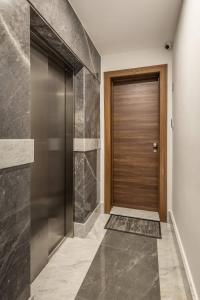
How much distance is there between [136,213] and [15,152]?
231cm

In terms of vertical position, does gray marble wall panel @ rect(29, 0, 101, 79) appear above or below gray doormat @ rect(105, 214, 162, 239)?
above

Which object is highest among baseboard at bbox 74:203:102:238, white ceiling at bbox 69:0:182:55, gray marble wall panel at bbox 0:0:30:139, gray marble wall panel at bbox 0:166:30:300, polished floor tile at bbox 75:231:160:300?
white ceiling at bbox 69:0:182:55

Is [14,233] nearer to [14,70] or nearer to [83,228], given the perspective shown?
[14,70]

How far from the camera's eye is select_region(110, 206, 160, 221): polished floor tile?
9.05 ft

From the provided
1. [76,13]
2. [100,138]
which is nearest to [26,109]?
[76,13]

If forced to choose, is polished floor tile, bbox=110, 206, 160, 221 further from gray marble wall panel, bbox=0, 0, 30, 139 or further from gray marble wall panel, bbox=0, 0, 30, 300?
gray marble wall panel, bbox=0, 0, 30, 139

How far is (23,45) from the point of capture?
45.1 inches

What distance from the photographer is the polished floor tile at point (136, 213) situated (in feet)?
9.05

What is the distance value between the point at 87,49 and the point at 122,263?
2372mm

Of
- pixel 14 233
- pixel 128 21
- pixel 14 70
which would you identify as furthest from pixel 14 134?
pixel 128 21

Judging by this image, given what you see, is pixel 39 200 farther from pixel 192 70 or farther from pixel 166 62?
pixel 166 62

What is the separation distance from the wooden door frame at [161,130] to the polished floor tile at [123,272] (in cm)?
72

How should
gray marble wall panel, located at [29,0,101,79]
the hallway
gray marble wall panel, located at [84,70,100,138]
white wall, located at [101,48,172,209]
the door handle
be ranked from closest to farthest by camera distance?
1. the hallway
2. gray marble wall panel, located at [29,0,101,79]
3. gray marble wall panel, located at [84,70,100,138]
4. white wall, located at [101,48,172,209]
5. the door handle

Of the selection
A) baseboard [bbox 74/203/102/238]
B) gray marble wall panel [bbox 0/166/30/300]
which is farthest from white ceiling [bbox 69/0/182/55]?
baseboard [bbox 74/203/102/238]
